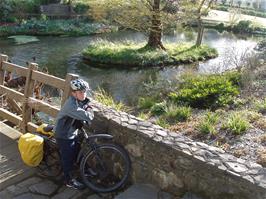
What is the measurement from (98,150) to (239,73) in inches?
314

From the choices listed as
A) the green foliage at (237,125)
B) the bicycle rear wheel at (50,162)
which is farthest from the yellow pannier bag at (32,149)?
the green foliage at (237,125)

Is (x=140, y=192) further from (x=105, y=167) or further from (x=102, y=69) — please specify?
(x=102, y=69)

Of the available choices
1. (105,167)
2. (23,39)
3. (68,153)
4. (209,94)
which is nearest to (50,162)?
(68,153)

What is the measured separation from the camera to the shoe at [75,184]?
5511 millimetres

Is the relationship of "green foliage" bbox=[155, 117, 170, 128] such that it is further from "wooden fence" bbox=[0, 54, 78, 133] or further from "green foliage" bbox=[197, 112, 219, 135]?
"wooden fence" bbox=[0, 54, 78, 133]

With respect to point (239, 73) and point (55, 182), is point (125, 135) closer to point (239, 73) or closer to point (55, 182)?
point (55, 182)

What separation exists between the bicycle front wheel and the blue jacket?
411mm

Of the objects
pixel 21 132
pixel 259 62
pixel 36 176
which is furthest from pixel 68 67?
pixel 36 176

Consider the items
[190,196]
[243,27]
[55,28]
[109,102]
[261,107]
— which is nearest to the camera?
[190,196]

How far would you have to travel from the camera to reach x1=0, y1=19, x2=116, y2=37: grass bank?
25.4m

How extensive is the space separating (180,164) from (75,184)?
1571mm

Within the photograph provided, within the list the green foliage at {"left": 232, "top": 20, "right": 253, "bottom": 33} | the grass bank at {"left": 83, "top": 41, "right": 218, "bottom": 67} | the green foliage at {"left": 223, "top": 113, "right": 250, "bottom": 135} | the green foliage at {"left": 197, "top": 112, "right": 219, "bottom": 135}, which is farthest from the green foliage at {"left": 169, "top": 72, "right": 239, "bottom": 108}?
the green foliage at {"left": 232, "top": 20, "right": 253, "bottom": 33}

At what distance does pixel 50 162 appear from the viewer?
19.7 feet

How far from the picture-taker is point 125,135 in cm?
552
